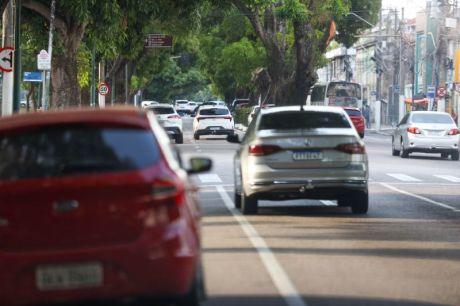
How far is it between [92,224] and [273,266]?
4.29 meters

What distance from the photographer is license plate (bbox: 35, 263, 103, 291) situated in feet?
25.2

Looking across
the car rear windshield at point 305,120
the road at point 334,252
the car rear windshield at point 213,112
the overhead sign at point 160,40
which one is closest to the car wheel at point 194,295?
the road at point 334,252

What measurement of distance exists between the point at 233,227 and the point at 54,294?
8.03m

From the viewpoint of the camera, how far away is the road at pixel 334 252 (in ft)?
33.2

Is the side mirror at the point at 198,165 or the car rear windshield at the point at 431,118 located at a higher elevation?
the car rear windshield at the point at 431,118

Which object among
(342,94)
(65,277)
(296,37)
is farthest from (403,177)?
(342,94)

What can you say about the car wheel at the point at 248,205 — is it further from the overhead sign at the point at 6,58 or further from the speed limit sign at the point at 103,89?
the speed limit sign at the point at 103,89

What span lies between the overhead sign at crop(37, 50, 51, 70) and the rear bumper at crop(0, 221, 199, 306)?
86.5 ft

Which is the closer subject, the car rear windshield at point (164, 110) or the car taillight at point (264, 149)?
the car taillight at point (264, 149)

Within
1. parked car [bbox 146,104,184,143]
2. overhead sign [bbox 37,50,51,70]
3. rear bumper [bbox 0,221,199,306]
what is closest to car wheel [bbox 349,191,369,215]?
rear bumper [bbox 0,221,199,306]

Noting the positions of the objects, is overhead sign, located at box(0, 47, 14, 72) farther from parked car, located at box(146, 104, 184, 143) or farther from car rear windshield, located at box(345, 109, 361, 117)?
car rear windshield, located at box(345, 109, 361, 117)

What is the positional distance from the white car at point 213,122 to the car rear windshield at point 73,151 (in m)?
45.3

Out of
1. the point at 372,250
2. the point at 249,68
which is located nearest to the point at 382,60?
the point at 249,68

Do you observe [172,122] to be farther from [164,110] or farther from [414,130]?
[414,130]
